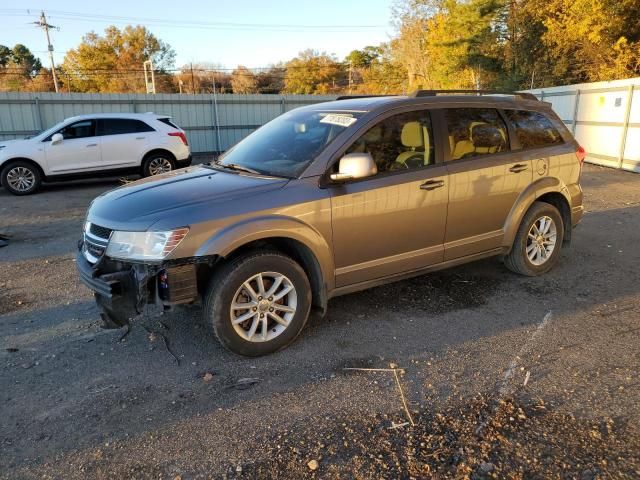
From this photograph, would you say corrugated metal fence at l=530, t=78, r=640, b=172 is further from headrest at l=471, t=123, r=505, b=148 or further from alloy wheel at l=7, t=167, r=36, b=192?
alloy wheel at l=7, t=167, r=36, b=192

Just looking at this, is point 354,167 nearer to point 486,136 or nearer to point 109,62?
point 486,136

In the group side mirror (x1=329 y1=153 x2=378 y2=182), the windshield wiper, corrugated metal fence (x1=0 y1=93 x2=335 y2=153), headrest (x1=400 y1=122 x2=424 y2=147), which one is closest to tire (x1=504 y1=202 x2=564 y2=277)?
headrest (x1=400 y1=122 x2=424 y2=147)

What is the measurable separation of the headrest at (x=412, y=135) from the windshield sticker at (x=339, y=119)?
489 millimetres

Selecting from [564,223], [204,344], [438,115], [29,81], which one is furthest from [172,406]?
[29,81]

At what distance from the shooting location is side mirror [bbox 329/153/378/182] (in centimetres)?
379

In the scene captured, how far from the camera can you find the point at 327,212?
12.7 ft

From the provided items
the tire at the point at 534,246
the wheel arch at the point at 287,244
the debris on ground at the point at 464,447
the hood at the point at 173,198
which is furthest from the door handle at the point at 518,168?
the debris on ground at the point at 464,447

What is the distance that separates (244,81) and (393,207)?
6044 cm

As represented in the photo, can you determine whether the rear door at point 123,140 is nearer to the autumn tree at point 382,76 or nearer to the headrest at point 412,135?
the headrest at point 412,135

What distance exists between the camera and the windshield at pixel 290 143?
4090mm

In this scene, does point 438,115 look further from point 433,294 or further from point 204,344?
point 204,344

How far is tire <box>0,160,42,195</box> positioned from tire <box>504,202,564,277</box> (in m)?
10.4

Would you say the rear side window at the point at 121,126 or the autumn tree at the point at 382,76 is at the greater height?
the autumn tree at the point at 382,76

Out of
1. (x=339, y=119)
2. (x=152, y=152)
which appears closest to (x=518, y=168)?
(x=339, y=119)
